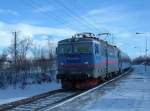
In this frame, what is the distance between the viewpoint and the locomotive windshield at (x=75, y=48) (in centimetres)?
2492

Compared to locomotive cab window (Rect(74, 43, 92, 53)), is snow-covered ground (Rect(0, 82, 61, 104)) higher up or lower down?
lower down

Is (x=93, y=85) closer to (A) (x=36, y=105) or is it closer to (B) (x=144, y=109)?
(A) (x=36, y=105)

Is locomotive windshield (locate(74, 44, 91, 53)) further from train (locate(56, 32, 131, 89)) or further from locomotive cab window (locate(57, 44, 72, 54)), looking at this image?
locomotive cab window (locate(57, 44, 72, 54))

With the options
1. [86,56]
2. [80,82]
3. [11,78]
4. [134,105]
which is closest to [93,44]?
[86,56]

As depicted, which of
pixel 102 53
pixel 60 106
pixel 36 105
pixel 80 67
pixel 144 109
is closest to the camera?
pixel 144 109

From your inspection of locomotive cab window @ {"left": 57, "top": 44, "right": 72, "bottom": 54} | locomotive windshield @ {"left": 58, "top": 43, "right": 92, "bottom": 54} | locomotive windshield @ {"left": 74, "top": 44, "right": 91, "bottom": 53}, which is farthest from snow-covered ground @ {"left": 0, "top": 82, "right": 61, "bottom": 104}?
locomotive windshield @ {"left": 74, "top": 44, "right": 91, "bottom": 53}

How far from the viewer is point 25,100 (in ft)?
58.9

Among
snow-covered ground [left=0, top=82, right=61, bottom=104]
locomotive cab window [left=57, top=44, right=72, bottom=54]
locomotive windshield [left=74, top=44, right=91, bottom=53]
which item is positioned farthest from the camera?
locomotive cab window [left=57, top=44, right=72, bottom=54]

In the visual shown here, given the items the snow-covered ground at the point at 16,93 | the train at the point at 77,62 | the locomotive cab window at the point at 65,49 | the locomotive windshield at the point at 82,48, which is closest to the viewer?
the snow-covered ground at the point at 16,93

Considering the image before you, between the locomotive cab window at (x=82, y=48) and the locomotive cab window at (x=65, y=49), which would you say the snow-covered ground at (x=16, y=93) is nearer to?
the locomotive cab window at (x=65, y=49)

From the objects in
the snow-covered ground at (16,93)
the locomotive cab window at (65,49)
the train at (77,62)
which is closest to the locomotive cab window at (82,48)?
the train at (77,62)

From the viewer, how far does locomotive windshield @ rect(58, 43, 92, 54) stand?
24.9m

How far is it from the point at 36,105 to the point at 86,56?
9.01 m

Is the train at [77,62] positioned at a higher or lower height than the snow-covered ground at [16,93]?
higher
